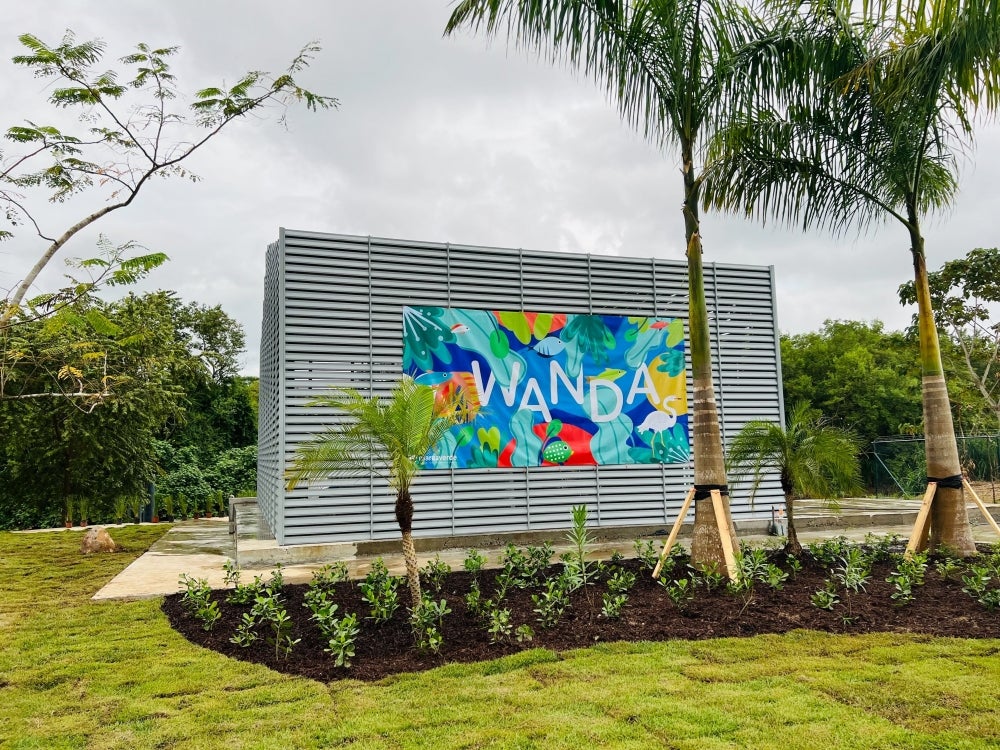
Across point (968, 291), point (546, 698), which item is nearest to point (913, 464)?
point (968, 291)

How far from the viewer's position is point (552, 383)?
1161cm

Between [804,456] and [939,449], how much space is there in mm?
1756

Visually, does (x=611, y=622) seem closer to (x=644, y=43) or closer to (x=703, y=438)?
(x=703, y=438)

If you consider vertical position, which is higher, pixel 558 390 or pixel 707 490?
pixel 558 390

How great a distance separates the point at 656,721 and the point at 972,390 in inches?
1080

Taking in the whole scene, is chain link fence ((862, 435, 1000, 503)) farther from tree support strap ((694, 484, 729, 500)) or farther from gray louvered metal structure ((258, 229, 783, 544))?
tree support strap ((694, 484, 729, 500))

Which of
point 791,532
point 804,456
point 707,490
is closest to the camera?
point 707,490

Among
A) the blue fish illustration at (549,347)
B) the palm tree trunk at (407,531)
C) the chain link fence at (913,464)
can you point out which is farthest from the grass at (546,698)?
the chain link fence at (913,464)

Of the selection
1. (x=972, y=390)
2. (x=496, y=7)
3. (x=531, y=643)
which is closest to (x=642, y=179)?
(x=496, y=7)

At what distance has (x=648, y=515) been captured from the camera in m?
12.1

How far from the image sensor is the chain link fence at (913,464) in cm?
1978

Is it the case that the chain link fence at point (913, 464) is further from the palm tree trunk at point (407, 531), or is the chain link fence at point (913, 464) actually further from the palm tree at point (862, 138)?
the palm tree trunk at point (407, 531)

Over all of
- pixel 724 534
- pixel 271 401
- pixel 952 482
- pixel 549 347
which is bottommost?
pixel 724 534

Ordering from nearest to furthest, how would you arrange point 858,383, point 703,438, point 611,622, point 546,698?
point 546,698 → point 611,622 → point 703,438 → point 858,383
